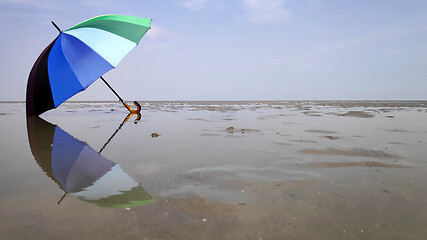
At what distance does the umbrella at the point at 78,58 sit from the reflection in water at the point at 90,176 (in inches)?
94.5

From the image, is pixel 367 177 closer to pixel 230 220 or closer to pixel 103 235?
pixel 230 220

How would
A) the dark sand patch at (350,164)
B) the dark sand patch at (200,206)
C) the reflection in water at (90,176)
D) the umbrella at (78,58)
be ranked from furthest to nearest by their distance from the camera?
the umbrella at (78,58)
the dark sand patch at (350,164)
the reflection in water at (90,176)
the dark sand patch at (200,206)

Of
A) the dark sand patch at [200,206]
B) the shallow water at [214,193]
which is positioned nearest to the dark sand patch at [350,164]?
the shallow water at [214,193]

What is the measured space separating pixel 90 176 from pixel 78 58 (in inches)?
201

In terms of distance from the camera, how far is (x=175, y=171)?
3.86 metres

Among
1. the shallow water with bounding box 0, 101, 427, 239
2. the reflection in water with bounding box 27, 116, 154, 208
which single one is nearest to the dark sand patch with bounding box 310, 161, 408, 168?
the shallow water with bounding box 0, 101, 427, 239

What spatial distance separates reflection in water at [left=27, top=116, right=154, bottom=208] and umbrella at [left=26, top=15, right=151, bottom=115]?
7.87ft

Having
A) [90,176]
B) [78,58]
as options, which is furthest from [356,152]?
[78,58]

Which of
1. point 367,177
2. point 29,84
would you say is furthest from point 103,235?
point 29,84

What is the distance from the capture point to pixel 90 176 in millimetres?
3625

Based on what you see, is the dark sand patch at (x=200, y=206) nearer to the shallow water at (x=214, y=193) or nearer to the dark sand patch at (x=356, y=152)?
the shallow water at (x=214, y=193)

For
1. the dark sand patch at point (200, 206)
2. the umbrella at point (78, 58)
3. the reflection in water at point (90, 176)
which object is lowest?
the reflection in water at point (90, 176)

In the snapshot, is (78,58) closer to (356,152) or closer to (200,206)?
(200,206)

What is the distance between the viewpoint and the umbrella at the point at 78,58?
7355 millimetres
